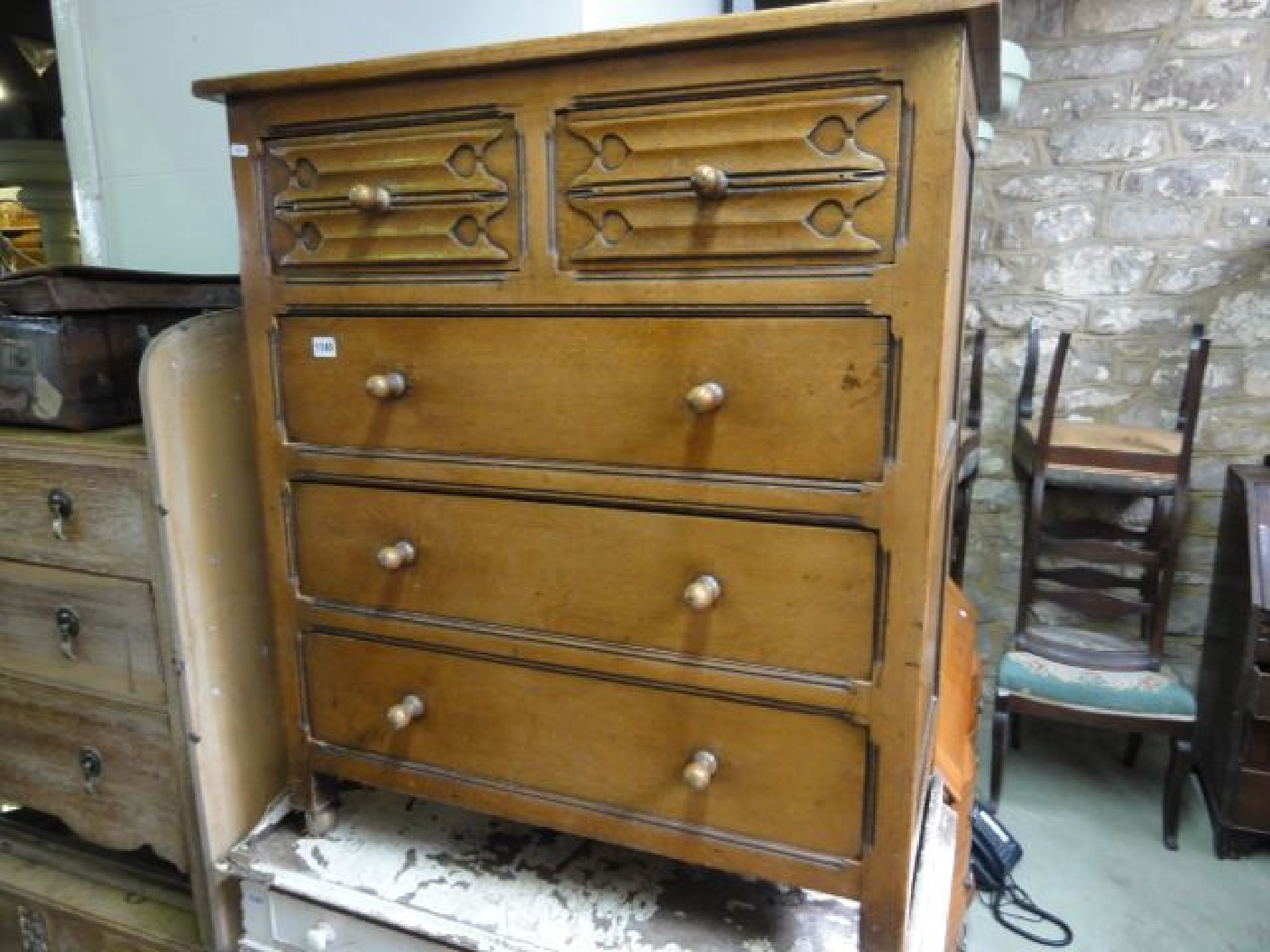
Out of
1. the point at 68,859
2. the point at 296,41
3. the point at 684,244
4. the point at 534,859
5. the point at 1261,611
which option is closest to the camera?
the point at 684,244

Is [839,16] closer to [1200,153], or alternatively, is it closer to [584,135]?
[584,135]

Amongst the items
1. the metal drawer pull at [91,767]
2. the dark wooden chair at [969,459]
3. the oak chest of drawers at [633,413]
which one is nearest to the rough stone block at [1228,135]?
the dark wooden chair at [969,459]

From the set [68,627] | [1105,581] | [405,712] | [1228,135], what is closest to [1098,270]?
[1228,135]

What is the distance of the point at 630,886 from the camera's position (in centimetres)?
107

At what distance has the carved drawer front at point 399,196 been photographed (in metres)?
0.89

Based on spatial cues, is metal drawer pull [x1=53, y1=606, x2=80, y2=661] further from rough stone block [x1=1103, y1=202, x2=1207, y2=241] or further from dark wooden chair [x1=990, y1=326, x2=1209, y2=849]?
rough stone block [x1=1103, y1=202, x2=1207, y2=241]

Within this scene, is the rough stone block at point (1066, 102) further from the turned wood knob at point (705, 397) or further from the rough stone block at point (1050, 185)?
the turned wood knob at point (705, 397)

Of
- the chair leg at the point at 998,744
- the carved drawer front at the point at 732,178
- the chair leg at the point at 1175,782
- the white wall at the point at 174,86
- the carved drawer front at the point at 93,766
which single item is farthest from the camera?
the chair leg at the point at 998,744

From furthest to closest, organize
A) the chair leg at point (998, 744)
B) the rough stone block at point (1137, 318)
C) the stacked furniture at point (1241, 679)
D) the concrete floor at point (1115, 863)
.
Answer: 1. the rough stone block at point (1137, 318)
2. the chair leg at point (998, 744)
3. the stacked furniture at point (1241, 679)
4. the concrete floor at point (1115, 863)

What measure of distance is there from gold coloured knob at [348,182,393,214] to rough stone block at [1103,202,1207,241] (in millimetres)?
2575

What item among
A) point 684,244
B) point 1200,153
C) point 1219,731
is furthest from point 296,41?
point 1219,731

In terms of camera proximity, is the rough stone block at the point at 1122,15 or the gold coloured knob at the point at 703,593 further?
the rough stone block at the point at 1122,15

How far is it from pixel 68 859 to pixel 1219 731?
9.27ft

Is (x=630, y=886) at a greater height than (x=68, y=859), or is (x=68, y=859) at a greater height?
(x=630, y=886)
